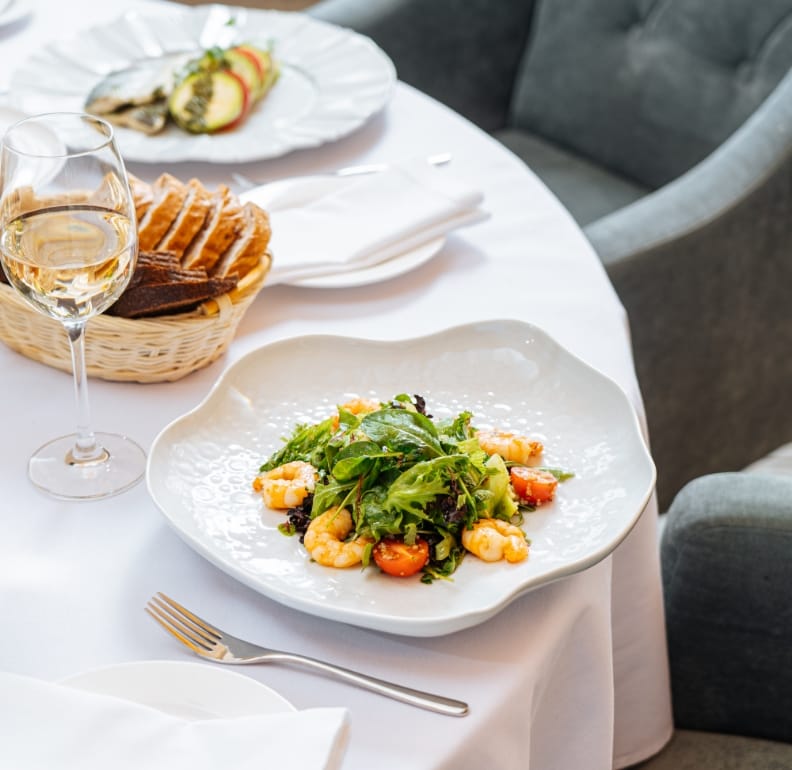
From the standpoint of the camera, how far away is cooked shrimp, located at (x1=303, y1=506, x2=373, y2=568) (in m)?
0.93

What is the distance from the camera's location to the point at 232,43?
187 cm

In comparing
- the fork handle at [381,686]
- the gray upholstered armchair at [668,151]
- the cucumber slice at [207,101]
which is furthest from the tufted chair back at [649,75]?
the fork handle at [381,686]

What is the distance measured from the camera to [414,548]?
93 cm

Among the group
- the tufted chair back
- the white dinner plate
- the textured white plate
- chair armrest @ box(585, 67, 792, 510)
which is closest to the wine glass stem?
the white dinner plate

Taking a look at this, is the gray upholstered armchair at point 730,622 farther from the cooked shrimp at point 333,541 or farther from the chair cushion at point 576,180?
the chair cushion at point 576,180

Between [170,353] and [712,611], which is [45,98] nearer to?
[170,353]

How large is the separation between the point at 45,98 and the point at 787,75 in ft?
4.37

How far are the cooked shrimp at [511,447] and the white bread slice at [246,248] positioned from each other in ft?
1.18

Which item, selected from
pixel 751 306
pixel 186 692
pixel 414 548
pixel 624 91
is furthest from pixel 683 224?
pixel 186 692

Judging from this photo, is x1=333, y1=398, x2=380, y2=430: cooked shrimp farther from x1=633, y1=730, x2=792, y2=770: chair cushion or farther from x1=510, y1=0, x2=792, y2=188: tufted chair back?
x1=510, y1=0, x2=792, y2=188: tufted chair back

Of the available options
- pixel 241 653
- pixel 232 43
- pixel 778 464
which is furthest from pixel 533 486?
pixel 232 43

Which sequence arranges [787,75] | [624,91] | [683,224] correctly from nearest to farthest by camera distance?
1. [683,224]
2. [787,75]
3. [624,91]

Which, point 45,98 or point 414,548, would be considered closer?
point 414,548

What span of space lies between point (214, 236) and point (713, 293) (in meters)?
1.11
